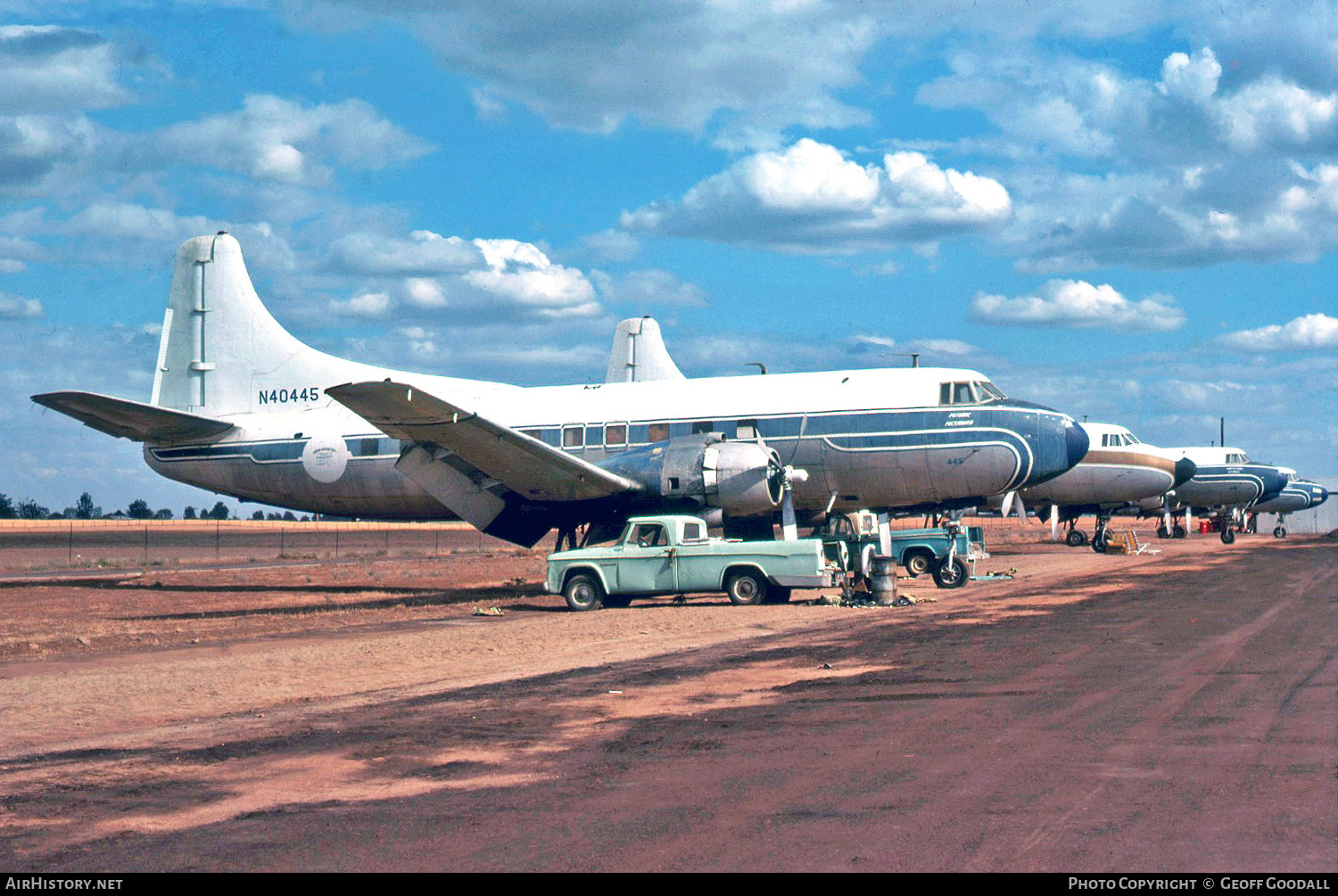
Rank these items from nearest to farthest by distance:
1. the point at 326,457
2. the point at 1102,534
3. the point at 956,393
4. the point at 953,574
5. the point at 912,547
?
1. the point at 956,393
2. the point at 953,574
3. the point at 326,457
4. the point at 912,547
5. the point at 1102,534

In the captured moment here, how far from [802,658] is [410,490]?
16599 mm

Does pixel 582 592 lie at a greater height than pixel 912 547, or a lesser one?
lesser

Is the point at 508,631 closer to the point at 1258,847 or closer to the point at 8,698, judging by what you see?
the point at 8,698

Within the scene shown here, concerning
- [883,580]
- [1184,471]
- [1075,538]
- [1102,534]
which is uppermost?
[1184,471]

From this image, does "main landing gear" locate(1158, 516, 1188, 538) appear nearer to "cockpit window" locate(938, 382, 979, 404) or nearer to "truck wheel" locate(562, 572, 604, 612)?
"cockpit window" locate(938, 382, 979, 404)

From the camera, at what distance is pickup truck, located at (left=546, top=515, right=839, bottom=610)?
22.7m

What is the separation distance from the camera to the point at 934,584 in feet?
100

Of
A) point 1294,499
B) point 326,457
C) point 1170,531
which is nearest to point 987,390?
point 326,457

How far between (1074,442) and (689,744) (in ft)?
63.1

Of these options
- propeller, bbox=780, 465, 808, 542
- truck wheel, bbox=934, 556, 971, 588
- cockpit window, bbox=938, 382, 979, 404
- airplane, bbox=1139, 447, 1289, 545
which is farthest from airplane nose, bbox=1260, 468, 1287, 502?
propeller, bbox=780, 465, 808, 542

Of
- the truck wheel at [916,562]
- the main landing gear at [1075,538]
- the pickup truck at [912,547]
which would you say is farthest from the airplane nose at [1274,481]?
the truck wheel at [916,562]

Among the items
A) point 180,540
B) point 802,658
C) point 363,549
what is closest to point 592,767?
point 802,658

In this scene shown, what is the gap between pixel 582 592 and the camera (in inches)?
939

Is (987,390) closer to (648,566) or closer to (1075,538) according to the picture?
(648,566)
